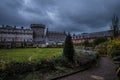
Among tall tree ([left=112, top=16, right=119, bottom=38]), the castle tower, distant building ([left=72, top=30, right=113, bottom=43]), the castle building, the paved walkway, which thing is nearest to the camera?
the paved walkway

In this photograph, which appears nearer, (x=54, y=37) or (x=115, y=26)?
(x=115, y=26)

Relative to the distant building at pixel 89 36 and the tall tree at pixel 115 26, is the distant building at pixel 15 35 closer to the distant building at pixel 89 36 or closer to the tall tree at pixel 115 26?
the distant building at pixel 89 36

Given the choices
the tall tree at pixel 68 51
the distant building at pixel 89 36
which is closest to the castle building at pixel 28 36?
the distant building at pixel 89 36

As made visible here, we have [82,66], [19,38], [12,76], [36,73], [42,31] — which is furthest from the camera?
[42,31]

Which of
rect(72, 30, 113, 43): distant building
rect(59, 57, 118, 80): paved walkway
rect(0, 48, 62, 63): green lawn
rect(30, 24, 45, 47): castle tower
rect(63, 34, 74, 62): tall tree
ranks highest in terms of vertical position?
rect(30, 24, 45, 47): castle tower

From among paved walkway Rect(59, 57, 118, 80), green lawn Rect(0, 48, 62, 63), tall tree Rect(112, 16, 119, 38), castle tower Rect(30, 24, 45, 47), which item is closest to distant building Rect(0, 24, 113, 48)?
castle tower Rect(30, 24, 45, 47)

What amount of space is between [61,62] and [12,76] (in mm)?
5630

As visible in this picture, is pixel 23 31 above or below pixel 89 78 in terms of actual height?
above

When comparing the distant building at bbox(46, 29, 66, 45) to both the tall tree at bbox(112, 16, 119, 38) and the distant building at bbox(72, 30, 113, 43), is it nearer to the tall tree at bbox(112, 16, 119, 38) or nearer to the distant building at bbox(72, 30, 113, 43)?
the distant building at bbox(72, 30, 113, 43)

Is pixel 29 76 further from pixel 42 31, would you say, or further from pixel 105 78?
pixel 42 31

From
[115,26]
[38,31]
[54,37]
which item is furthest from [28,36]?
[115,26]

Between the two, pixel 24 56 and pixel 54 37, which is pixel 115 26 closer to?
pixel 24 56

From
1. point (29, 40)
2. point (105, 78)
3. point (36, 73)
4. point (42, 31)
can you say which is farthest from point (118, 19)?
point (42, 31)

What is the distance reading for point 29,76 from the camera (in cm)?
884
